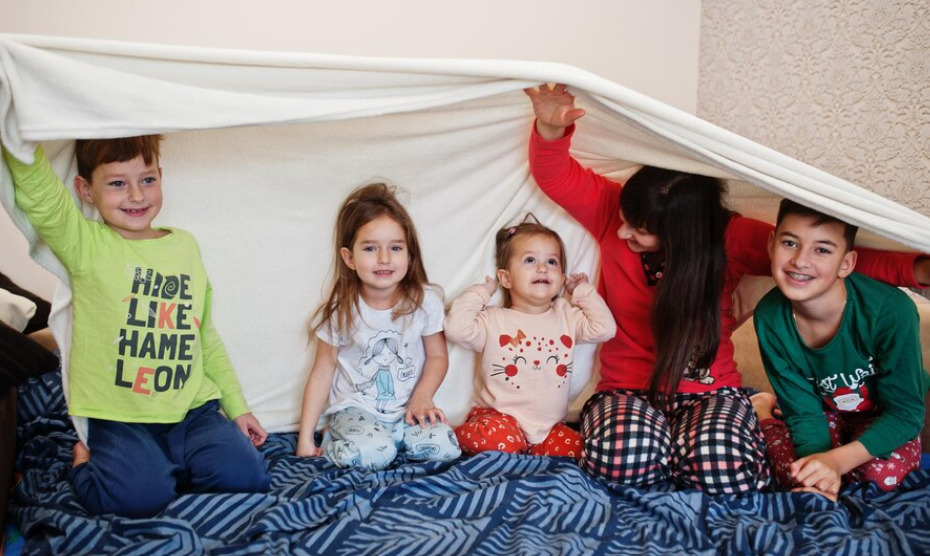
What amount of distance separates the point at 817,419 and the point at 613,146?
0.69m

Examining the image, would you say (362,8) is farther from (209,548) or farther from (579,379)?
(209,548)

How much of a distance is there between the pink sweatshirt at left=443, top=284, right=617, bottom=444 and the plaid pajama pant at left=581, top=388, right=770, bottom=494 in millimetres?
128

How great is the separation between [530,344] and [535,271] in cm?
16

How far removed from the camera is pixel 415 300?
1.66 meters

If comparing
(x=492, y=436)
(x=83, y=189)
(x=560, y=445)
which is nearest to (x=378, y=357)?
(x=492, y=436)

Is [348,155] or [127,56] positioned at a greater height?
[127,56]

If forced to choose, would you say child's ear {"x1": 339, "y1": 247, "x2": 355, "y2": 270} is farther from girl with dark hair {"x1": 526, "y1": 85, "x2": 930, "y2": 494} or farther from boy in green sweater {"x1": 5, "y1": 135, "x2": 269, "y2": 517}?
girl with dark hair {"x1": 526, "y1": 85, "x2": 930, "y2": 494}

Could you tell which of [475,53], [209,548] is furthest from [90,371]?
[475,53]

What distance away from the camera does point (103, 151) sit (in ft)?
4.39

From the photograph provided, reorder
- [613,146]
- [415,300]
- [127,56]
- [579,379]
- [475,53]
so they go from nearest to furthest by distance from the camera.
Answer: [127,56]
[613,146]
[415,300]
[579,379]
[475,53]

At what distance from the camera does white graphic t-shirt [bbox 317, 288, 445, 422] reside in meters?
1.64

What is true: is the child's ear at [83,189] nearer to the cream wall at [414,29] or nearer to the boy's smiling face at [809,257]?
the cream wall at [414,29]

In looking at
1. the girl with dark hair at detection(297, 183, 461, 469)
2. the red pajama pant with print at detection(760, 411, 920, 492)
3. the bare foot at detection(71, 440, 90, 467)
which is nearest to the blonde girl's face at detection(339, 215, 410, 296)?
the girl with dark hair at detection(297, 183, 461, 469)

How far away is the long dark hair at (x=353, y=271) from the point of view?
162 centimetres
